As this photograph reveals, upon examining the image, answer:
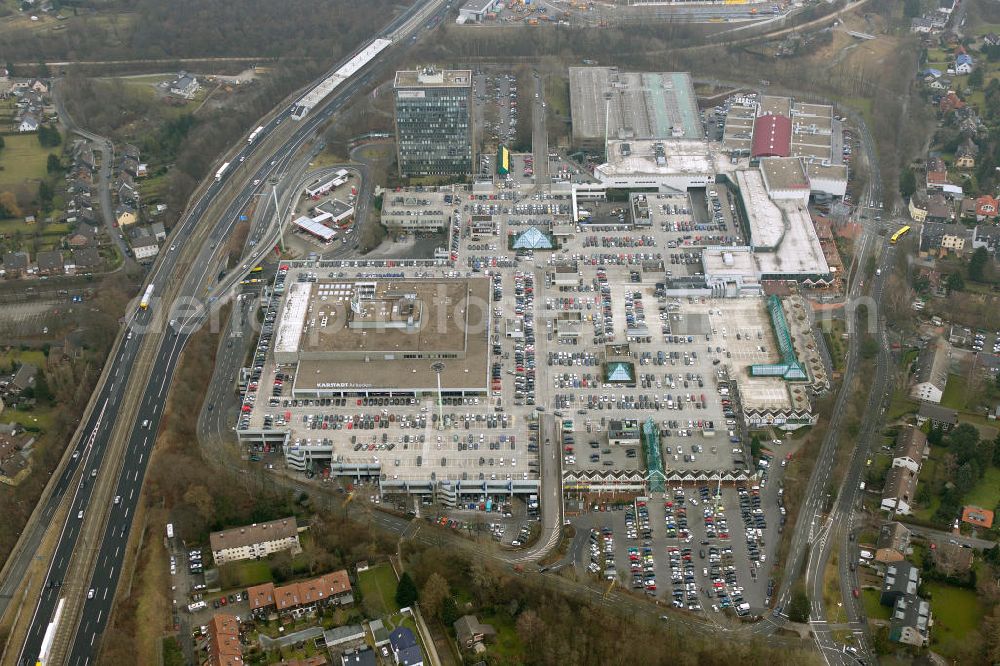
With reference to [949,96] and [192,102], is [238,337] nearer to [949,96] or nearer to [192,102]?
[192,102]

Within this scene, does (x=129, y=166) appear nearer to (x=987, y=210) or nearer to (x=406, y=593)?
(x=406, y=593)

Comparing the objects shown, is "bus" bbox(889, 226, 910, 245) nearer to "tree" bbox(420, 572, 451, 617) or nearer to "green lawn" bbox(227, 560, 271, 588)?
"tree" bbox(420, 572, 451, 617)

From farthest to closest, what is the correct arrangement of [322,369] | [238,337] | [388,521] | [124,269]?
[124,269] < [238,337] < [322,369] < [388,521]

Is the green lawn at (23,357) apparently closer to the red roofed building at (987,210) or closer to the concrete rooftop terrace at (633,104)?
the concrete rooftop terrace at (633,104)

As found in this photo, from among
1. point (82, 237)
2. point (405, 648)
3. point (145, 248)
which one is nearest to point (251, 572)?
point (405, 648)

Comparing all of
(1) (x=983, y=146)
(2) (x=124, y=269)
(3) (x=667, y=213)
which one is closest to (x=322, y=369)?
(2) (x=124, y=269)

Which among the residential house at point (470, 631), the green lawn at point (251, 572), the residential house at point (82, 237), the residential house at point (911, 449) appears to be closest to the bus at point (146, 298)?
the residential house at point (82, 237)
